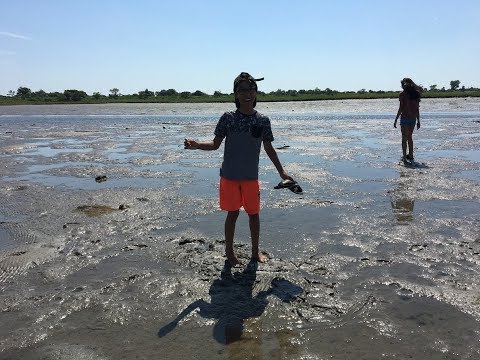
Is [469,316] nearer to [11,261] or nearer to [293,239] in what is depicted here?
[293,239]

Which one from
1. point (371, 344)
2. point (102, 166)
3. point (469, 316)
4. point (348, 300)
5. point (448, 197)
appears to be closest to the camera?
point (371, 344)

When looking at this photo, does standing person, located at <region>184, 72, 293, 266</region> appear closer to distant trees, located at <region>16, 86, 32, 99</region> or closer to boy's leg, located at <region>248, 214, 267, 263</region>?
boy's leg, located at <region>248, 214, 267, 263</region>

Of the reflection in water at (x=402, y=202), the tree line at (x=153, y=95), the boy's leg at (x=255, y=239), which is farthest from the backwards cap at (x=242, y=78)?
the tree line at (x=153, y=95)

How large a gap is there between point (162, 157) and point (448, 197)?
8.60 meters

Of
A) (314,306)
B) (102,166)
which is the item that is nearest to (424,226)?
(314,306)

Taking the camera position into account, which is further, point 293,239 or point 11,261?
point 293,239

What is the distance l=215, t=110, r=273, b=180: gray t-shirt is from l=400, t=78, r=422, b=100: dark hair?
8487 mm

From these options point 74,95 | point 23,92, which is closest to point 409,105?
point 74,95

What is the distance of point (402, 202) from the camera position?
7.50 metres

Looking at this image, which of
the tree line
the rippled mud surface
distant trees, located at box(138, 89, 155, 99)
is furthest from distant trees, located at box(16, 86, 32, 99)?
the rippled mud surface

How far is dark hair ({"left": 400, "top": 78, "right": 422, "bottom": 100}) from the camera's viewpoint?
1203 cm

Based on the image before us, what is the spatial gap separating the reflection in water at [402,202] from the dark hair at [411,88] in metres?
3.77

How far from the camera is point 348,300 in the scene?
13.3 feet

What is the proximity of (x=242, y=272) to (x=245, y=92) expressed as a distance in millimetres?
1961
